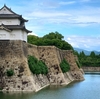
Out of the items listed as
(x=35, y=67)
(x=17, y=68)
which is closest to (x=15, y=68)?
(x=17, y=68)

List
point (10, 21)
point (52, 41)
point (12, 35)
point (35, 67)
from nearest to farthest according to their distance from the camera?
1. point (35, 67)
2. point (12, 35)
3. point (10, 21)
4. point (52, 41)

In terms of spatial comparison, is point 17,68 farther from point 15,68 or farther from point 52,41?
point 52,41

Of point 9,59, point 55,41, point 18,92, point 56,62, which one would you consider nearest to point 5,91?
point 18,92

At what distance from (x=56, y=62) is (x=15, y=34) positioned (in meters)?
7.76

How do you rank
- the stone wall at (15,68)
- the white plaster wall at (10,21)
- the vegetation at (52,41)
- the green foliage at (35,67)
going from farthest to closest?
1. the vegetation at (52,41)
2. the white plaster wall at (10,21)
3. the green foliage at (35,67)
4. the stone wall at (15,68)

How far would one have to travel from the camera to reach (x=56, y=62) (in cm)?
4169

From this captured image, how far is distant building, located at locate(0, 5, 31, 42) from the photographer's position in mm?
35312

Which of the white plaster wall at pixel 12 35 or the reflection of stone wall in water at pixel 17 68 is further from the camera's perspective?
the white plaster wall at pixel 12 35

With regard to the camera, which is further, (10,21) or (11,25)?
(10,21)

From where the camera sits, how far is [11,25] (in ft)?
121

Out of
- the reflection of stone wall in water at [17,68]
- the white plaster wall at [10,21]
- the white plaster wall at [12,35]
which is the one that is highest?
the white plaster wall at [10,21]

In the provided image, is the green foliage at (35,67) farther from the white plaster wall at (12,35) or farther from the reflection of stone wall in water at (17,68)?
the white plaster wall at (12,35)

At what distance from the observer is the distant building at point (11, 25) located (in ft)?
116

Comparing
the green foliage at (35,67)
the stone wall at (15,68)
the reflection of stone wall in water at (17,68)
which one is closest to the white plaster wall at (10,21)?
the reflection of stone wall in water at (17,68)
